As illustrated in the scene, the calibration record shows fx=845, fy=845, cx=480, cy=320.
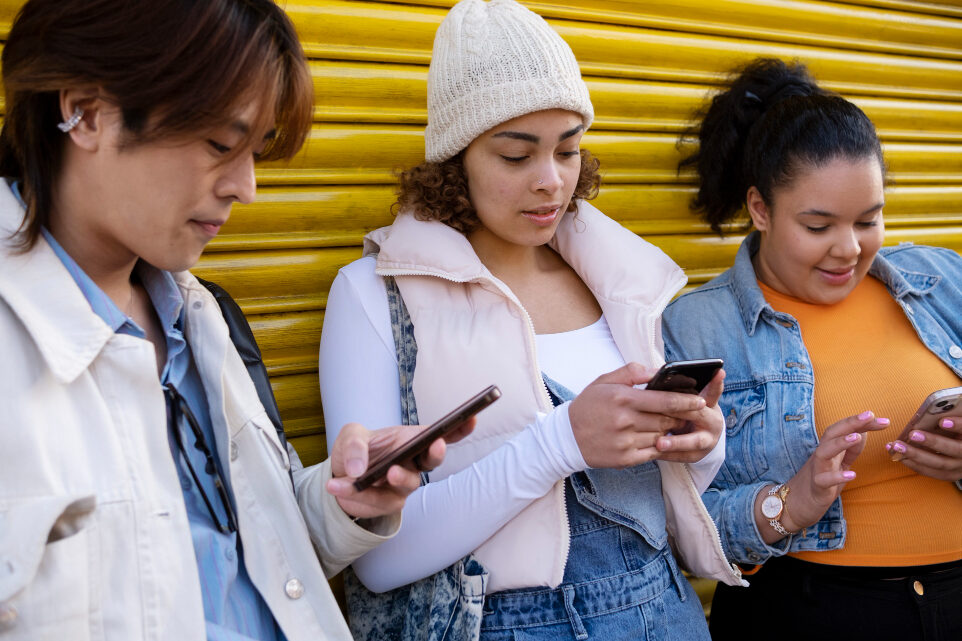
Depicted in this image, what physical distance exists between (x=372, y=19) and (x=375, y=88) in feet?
0.73

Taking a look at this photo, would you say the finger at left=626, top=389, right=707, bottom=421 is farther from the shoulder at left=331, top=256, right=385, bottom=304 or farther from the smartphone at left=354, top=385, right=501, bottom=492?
the shoulder at left=331, top=256, right=385, bottom=304

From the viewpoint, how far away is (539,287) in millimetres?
2707

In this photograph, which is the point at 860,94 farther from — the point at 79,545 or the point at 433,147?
the point at 79,545

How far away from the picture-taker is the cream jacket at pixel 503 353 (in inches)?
87.5

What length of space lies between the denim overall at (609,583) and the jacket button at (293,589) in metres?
0.59

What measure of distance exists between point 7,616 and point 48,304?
0.54m

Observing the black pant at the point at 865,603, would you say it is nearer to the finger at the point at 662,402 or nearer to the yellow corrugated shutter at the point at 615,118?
the finger at the point at 662,402

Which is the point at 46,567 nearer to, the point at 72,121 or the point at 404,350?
the point at 72,121

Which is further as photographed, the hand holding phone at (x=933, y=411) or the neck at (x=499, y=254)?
the neck at (x=499, y=254)

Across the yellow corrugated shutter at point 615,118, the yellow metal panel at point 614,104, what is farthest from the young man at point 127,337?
the yellow metal panel at point 614,104

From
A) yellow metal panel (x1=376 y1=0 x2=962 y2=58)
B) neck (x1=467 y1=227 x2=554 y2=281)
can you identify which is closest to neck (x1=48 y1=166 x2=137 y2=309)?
neck (x1=467 y1=227 x2=554 y2=281)

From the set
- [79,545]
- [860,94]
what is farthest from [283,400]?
[860,94]

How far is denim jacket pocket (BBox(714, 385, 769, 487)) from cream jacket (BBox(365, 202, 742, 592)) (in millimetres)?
415

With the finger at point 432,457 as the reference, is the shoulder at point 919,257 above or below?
above
